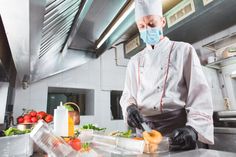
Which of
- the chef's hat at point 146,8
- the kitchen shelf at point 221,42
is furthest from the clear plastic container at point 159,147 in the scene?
the kitchen shelf at point 221,42

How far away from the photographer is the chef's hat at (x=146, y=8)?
39.0 inches

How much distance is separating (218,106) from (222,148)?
82 centimetres

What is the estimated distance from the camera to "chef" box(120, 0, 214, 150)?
2.21 feet

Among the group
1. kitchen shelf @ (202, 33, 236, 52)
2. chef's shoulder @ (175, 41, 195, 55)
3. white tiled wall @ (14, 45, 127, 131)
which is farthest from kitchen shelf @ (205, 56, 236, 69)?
white tiled wall @ (14, 45, 127, 131)

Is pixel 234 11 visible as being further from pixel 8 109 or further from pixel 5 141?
pixel 8 109

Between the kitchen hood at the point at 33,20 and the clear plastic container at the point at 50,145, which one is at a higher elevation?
the kitchen hood at the point at 33,20

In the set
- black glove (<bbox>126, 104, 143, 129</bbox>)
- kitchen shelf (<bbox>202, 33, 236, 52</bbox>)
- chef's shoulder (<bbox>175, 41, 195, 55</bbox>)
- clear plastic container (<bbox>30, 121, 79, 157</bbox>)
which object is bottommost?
clear plastic container (<bbox>30, 121, 79, 157</bbox>)

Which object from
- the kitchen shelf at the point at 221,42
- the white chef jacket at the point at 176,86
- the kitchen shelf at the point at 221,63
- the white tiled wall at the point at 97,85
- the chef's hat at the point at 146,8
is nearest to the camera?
the white chef jacket at the point at 176,86

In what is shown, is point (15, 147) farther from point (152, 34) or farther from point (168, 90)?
point (152, 34)

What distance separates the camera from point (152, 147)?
517mm

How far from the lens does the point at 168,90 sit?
818 mm

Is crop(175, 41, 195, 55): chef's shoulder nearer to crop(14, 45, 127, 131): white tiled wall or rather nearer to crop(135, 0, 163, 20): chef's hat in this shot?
crop(135, 0, 163, 20): chef's hat

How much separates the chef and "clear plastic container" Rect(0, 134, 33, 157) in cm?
45

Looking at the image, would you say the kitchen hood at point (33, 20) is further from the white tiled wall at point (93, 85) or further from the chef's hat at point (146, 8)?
the white tiled wall at point (93, 85)
